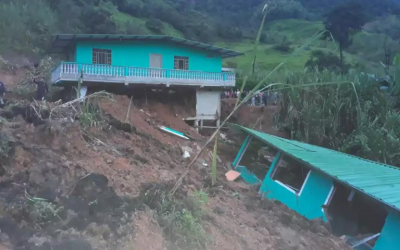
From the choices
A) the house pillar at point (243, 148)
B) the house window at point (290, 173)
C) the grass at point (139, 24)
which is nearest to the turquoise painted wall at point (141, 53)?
the house pillar at point (243, 148)

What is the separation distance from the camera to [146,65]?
18.9m

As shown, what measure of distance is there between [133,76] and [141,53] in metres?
2.33

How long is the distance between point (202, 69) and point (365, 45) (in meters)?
33.1

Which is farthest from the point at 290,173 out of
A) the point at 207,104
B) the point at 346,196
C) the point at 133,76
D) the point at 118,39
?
the point at 118,39

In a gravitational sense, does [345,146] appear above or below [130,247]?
below

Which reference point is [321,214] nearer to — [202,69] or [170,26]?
[202,69]

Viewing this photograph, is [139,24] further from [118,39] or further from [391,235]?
[391,235]

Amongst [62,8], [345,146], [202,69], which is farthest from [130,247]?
[62,8]

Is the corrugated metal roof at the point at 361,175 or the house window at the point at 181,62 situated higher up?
the house window at the point at 181,62

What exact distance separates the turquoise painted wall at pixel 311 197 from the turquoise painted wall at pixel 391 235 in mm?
1425

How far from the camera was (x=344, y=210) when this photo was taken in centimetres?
900

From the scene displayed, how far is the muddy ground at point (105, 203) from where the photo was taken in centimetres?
518

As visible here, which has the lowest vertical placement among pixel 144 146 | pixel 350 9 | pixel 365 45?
pixel 144 146

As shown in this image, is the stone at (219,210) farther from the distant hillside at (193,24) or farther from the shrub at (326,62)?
the shrub at (326,62)
